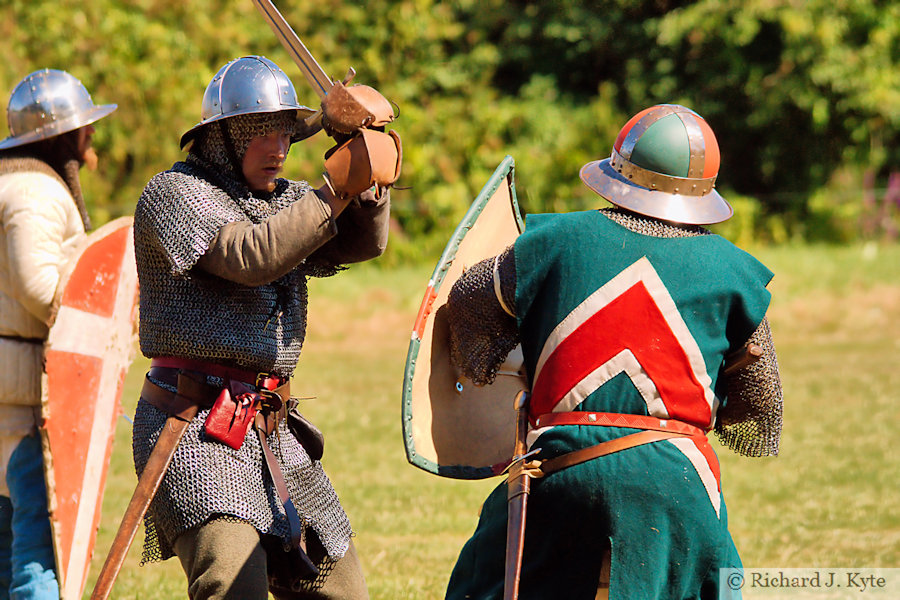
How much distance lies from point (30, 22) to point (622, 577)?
1306 cm

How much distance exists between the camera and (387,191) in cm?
320

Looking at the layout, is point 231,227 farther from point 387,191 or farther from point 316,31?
point 316,31

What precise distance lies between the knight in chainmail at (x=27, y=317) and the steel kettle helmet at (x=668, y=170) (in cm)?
197

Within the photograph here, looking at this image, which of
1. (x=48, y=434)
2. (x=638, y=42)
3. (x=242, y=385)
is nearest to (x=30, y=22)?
(x=638, y=42)

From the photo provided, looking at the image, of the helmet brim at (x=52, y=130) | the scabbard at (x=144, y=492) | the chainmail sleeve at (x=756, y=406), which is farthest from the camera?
the helmet brim at (x=52, y=130)

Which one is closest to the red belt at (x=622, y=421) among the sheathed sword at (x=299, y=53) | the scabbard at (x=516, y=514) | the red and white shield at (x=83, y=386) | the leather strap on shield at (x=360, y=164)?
the scabbard at (x=516, y=514)

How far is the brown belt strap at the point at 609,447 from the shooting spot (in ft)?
9.39

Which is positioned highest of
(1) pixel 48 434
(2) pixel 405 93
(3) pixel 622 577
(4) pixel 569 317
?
(2) pixel 405 93

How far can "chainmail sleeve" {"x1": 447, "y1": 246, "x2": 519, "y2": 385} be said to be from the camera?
3.00 m

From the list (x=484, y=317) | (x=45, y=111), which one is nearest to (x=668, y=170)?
(x=484, y=317)

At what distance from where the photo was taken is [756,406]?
3158 millimetres

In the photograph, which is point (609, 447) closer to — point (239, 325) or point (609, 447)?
point (609, 447)

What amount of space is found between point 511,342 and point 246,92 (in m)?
0.96

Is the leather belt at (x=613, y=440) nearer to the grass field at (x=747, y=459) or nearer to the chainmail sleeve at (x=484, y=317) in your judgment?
the chainmail sleeve at (x=484, y=317)
